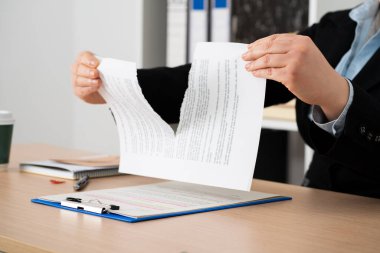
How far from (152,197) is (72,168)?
303mm

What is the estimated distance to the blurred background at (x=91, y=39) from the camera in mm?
2537

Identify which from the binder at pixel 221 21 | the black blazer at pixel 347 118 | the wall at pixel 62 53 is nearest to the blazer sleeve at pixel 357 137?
the black blazer at pixel 347 118

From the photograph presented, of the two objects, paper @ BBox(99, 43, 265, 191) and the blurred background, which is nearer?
paper @ BBox(99, 43, 265, 191)

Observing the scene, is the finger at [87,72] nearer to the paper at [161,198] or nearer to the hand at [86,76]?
the hand at [86,76]

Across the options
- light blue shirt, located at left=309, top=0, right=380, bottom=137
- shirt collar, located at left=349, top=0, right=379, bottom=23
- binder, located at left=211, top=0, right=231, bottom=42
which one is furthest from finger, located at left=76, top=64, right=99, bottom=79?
binder, located at left=211, top=0, right=231, bottom=42

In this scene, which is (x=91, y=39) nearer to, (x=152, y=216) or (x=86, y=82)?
(x=86, y=82)

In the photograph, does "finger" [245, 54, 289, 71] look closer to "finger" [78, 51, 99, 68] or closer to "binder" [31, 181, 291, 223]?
"binder" [31, 181, 291, 223]

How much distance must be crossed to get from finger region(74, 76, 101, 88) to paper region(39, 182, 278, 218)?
206mm

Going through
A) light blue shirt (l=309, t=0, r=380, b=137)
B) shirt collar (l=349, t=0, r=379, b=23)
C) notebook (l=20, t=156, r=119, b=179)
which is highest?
shirt collar (l=349, t=0, r=379, b=23)

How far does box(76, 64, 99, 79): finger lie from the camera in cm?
127

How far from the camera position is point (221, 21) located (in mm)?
2539

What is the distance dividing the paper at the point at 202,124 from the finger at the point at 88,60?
3cm

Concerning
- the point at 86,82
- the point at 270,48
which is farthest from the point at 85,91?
the point at 270,48

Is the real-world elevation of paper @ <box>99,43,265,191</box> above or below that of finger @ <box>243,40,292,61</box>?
below
